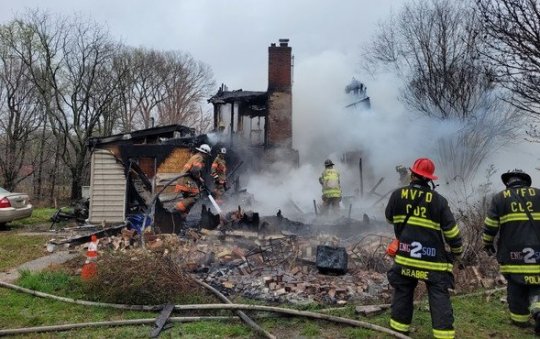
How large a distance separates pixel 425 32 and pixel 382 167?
222 inches

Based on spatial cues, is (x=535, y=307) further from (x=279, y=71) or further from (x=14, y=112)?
(x=14, y=112)

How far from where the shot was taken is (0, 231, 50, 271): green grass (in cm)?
759

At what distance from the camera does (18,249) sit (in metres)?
8.69

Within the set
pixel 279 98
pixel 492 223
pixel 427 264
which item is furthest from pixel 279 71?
pixel 427 264

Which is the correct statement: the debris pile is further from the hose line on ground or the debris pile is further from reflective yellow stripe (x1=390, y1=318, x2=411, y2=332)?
reflective yellow stripe (x1=390, y1=318, x2=411, y2=332)

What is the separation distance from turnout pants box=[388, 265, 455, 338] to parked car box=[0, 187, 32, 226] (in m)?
10.8

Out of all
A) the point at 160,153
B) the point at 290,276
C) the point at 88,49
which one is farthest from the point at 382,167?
the point at 88,49

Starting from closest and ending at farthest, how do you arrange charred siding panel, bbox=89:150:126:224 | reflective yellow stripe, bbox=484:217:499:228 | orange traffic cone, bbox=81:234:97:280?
reflective yellow stripe, bbox=484:217:499:228 → orange traffic cone, bbox=81:234:97:280 → charred siding panel, bbox=89:150:126:224

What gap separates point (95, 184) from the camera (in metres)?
13.3

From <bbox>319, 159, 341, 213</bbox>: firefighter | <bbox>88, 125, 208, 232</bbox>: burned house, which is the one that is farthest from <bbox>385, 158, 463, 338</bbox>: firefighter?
<bbox>88, 125, 208, 232</bbox>: burned house

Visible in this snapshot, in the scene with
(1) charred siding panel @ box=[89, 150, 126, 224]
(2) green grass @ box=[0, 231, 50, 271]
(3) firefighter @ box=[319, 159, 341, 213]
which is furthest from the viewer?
(1) charred siding panel @ box=[89, 150, 126, 224]

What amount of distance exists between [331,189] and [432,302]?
731 cm

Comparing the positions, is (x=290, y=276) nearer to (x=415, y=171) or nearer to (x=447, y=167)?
(x=415, y=171)

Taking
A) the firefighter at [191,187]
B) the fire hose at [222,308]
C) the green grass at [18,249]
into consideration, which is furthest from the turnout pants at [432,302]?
the green grass at [18,249]
